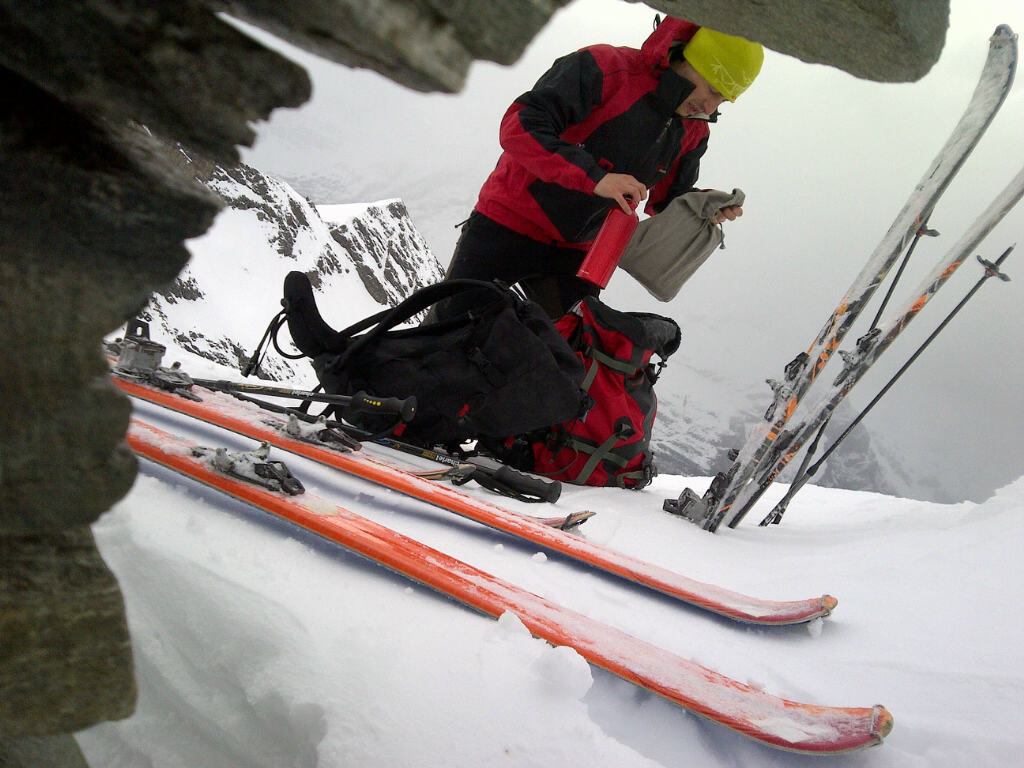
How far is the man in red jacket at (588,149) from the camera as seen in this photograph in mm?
2898

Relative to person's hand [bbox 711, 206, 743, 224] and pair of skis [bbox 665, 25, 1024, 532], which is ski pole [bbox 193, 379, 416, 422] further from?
person's hand [bbox 711, 206, 743, 224]

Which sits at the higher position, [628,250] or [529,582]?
[628,250]

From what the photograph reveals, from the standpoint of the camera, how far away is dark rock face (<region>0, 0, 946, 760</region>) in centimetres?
50

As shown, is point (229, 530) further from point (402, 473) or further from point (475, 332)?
point (475, 332)

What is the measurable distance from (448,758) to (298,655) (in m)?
0.30

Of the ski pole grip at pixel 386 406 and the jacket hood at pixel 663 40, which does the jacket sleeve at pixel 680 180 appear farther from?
the ski pole grip at pixel 386 406

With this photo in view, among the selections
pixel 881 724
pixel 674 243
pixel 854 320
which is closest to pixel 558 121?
pixel 674 243

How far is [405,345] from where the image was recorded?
323cm

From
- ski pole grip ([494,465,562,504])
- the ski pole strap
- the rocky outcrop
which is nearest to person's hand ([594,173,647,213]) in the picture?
ski pole grip ([494,465,562,504])

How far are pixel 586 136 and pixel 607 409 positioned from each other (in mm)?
1541

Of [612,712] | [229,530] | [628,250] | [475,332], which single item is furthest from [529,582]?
[628,250]

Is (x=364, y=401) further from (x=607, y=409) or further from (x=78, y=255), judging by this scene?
(x=78, y=255)

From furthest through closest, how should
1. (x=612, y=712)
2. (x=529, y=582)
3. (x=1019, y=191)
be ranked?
(x=1019, y=191), (x=529, y=582), (x=612, y=712)

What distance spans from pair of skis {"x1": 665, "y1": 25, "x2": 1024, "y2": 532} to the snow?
1073 mm
